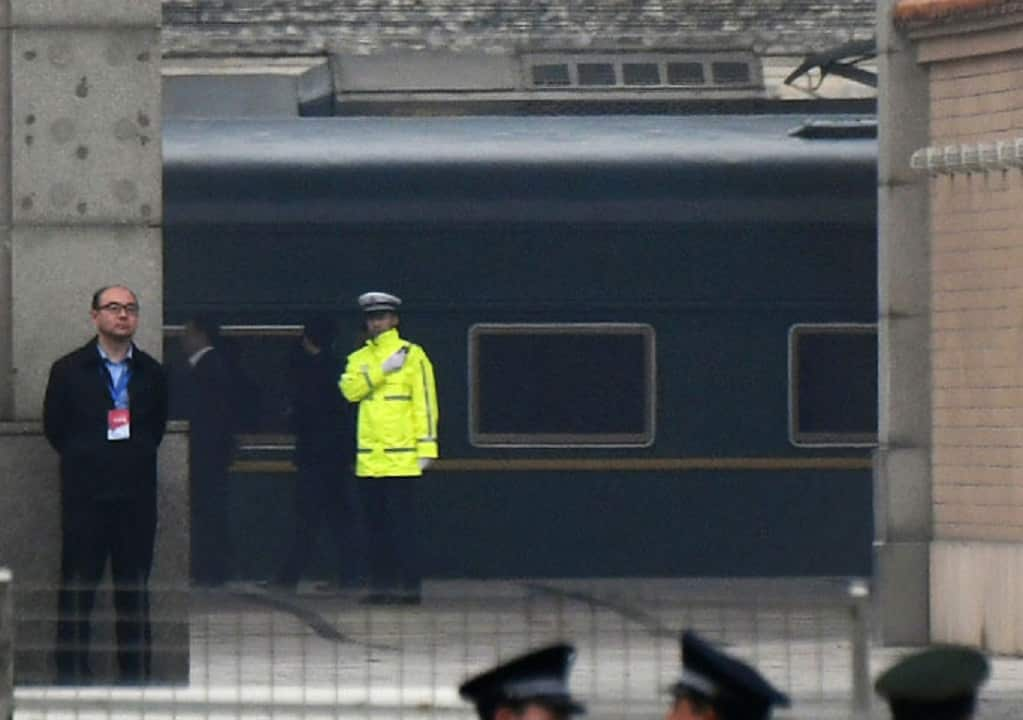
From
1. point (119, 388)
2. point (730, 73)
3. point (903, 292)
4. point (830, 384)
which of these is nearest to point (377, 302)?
point (830, 384)

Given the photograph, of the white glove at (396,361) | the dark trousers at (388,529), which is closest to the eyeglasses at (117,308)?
the white glove at (396,361)

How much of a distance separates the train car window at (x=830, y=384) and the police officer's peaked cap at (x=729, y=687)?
1472cm

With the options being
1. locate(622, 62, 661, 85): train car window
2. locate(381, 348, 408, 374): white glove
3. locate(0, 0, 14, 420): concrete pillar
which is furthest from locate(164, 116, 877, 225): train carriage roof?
locate(0, 0, 14, 420): concrete pillar

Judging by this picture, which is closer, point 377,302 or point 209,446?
point 377,302

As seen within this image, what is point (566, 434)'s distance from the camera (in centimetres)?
1964

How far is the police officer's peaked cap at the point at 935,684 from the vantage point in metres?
4.26

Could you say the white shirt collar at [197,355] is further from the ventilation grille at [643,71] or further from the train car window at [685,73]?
the train car window at [685,73]

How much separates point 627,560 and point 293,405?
6.45ft

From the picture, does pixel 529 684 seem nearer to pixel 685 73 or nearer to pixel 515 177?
pixel 515 177

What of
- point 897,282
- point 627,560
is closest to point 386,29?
point 627,560

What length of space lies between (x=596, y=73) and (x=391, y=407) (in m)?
3.75

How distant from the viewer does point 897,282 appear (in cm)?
1592

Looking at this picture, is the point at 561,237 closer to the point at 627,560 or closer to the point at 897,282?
the point at 627,560

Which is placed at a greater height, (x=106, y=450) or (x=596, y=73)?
(x=596, y=73)
